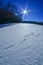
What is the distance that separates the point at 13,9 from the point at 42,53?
345 inches

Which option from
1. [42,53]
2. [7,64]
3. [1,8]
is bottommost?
[7,64]

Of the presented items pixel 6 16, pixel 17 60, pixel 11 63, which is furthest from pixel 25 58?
pixel 6 16

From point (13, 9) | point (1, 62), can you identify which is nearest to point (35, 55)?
point (1, 62)

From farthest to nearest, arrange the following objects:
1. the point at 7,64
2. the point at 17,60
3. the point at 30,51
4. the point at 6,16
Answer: the point at 6,16, the point at 30,51, the point at 17,60, the point at 7,64

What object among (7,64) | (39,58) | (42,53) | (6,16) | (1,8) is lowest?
(7,64)

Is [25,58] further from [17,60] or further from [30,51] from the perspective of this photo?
[30,51]

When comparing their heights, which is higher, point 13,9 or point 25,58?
point 13,9

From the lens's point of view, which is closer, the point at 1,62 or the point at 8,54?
the point at 1,62

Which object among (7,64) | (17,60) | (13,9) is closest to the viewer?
(7,64)

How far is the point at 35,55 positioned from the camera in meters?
1.87

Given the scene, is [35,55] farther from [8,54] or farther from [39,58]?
[8,54]

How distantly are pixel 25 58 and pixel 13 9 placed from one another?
8911 millimetres

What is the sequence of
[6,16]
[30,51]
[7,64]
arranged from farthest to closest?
1. [6,16]
2. [30,51]
3. [7,64]

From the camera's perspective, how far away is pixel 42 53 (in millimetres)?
1942
